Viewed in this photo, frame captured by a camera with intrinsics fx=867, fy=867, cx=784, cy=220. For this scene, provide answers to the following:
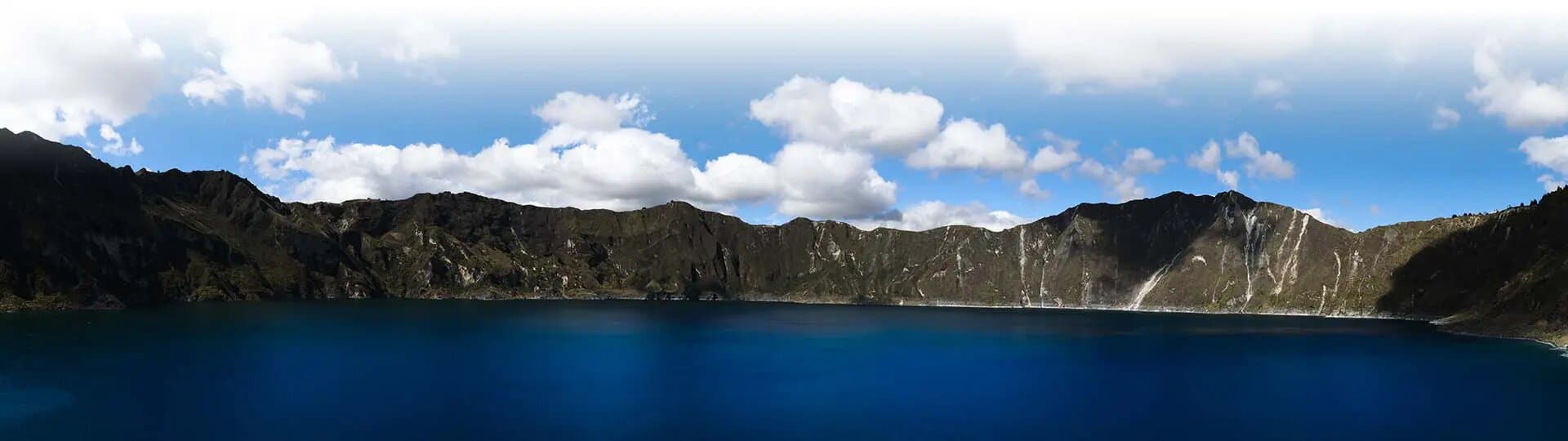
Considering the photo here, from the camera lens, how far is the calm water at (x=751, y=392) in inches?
3615

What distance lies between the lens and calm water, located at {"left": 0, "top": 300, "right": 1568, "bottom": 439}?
3615 inches

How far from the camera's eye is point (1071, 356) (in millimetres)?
174125

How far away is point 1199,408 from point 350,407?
10278 cm

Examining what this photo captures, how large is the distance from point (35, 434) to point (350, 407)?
1103 inches

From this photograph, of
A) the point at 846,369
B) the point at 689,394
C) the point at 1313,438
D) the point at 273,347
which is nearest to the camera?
the point at 1313,438

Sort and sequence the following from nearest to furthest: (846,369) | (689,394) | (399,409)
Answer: (399,409) < (689,394) < (846,369)

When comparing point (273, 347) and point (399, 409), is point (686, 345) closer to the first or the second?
point (273, 347)

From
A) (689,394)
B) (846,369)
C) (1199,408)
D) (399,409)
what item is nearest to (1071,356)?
(846,369)

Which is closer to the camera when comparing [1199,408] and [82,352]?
[1199,408]

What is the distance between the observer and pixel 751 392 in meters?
120

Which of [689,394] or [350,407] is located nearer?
[350,407]

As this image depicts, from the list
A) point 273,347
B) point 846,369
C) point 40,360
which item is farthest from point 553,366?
point 40,360

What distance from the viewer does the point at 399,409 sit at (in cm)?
10062

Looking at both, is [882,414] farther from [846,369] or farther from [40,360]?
[40,360]
